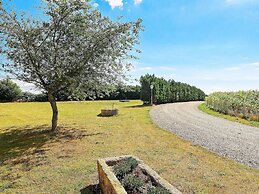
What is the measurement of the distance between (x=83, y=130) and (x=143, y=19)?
701 centimetres

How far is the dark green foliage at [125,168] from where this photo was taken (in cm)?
489

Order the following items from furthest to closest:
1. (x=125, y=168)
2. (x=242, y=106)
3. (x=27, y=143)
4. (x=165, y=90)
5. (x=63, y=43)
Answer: (x=165, y=90) < (x=242, y=106) < (x=63, y=43) < (x=27, y=143) < (x=125, y=168)

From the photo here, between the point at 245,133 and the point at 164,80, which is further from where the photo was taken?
the point at 164,80

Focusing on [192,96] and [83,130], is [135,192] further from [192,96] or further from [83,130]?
[192,96]

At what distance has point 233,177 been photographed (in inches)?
229

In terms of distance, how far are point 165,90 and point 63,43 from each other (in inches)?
1061

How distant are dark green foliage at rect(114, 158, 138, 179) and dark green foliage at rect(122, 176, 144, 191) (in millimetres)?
365

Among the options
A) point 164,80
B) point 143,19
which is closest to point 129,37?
point 143,19

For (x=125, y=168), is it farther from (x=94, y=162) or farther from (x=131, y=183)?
(x=94, y=162)

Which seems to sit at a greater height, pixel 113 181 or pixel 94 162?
pixel 113 181

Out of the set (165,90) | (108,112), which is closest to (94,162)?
(108,112)

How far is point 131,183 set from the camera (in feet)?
14.3

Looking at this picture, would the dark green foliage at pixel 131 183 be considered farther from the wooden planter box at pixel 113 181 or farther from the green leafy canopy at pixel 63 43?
the green leafy canopy at pixel 63 43

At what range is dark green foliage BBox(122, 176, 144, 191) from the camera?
4306mm
